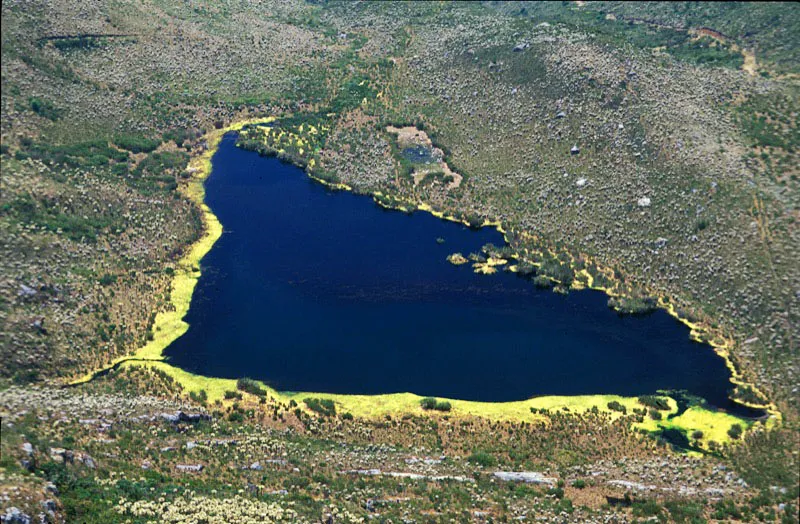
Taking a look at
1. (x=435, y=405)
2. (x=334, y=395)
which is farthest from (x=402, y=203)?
(x=435, y=405)

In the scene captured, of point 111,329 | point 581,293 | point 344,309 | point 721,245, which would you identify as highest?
point 721,245

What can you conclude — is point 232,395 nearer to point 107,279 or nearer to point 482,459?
point 107,279

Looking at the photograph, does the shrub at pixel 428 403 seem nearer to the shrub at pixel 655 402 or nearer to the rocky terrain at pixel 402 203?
the rocky terrain at pixel 402 203

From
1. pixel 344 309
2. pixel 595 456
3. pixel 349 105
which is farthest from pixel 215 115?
pixel 595 456

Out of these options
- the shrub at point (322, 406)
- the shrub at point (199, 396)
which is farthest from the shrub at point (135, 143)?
the shrub at point (322, 406)

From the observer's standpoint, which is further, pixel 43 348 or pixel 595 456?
pixel 43 348

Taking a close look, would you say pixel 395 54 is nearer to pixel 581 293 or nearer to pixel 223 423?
pixel 581 293

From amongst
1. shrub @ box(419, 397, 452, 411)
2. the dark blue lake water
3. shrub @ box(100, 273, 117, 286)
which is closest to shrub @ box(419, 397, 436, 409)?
shrub @ box(419, 397, 452, 411)
